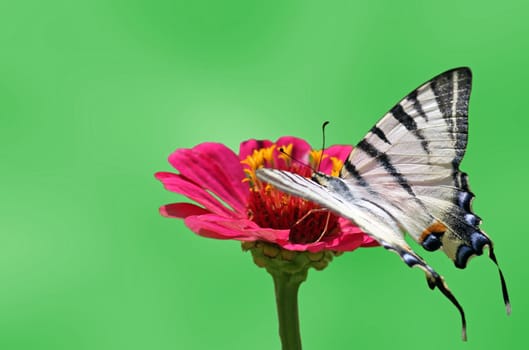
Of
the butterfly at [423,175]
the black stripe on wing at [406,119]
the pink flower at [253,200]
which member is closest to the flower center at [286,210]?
the pink flower at [253,200]

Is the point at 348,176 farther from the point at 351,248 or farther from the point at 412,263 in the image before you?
the point at 412,263

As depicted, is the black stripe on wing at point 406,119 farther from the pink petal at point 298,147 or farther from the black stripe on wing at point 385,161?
the pink petal at point 298,147

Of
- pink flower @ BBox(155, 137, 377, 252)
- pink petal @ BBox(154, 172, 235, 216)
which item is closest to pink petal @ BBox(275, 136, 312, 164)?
pink flower @ BBox(155, 137, 377, 252)

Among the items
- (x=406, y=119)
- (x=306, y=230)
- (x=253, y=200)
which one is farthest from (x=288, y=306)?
(x=406, y=119)

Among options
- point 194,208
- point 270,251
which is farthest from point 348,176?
point 194,208

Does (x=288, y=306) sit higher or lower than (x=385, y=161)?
lower

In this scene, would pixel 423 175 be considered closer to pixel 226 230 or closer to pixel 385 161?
pixel 385 161
